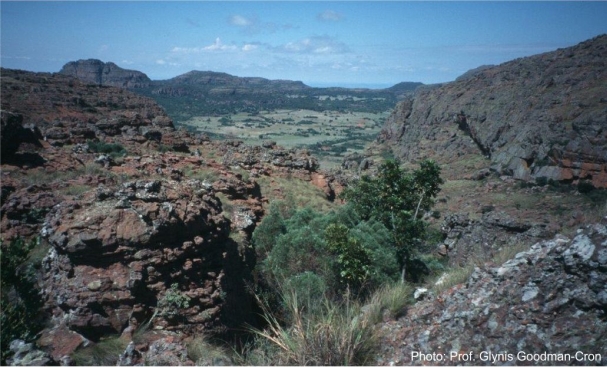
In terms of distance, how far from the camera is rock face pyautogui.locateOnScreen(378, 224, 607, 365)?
12.1 ft

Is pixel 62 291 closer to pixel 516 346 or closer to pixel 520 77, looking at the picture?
pixel 516 346

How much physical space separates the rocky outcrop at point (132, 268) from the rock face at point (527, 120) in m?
33.2

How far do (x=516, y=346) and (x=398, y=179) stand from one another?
1160cm

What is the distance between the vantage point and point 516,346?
3.86 m

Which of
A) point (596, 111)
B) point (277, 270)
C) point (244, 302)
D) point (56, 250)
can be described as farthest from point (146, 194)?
point (596, 111)

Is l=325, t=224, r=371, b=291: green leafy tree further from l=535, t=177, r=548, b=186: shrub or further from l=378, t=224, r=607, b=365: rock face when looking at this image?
l=535, t=177, r=548, b=186: shrub

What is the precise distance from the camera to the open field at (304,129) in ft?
277

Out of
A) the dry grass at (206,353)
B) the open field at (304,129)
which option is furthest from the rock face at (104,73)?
the dry grass at (206,353)

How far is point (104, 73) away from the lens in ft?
482

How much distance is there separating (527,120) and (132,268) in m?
49.2

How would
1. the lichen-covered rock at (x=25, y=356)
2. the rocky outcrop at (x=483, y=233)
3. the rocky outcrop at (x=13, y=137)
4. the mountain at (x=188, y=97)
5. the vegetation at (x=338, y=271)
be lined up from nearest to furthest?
the vegetation at (x=338, y=271) → the lichen-covered rock at (x=25, y=356) → the rocky outcrop at (x=13, y=137) → the rocky outcrop at (x=483, y=233) → the mountain at (x=188, y=97)

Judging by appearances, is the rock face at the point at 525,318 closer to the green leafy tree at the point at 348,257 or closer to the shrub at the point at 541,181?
the green leafy tree at the point at 348,257

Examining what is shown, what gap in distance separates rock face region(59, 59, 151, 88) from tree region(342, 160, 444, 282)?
148 meters

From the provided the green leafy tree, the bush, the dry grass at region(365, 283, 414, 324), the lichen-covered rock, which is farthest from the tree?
the bush
